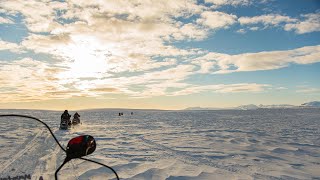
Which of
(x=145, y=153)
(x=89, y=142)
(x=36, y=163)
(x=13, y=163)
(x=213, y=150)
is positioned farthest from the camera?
(x=213, y=150)

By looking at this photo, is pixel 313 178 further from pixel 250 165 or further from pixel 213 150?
pixel 213 150

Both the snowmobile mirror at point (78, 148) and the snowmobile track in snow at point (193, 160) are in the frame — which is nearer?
the snowmobile mirror at point (78, 148)

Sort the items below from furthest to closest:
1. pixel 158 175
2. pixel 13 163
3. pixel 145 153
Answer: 1. pixel 145 153
2. pixel 13 163
3. pixel 158 175

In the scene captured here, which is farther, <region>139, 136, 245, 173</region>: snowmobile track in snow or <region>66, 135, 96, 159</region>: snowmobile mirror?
<region>139, 136, 245, 173</region>: snowmobile track in snow

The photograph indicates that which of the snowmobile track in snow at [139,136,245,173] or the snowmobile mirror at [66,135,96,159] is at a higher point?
the snowmobile mirror at [66,135,96,159]

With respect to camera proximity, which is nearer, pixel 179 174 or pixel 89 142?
pixel 89 142

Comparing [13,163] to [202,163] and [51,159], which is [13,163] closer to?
[51,159]

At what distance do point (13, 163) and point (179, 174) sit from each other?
160 inches

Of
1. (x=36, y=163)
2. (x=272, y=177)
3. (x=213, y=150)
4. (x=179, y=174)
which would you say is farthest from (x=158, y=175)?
(x=213, y=150)

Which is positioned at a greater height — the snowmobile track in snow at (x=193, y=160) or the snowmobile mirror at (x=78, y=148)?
the snowmobile mirror at (x=78, y=148)

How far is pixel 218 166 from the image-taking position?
26.8 feet

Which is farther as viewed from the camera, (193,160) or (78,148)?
(193,160)

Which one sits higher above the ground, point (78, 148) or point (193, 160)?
point (78, 148)

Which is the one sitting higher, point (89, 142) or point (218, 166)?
point (89, 142)
